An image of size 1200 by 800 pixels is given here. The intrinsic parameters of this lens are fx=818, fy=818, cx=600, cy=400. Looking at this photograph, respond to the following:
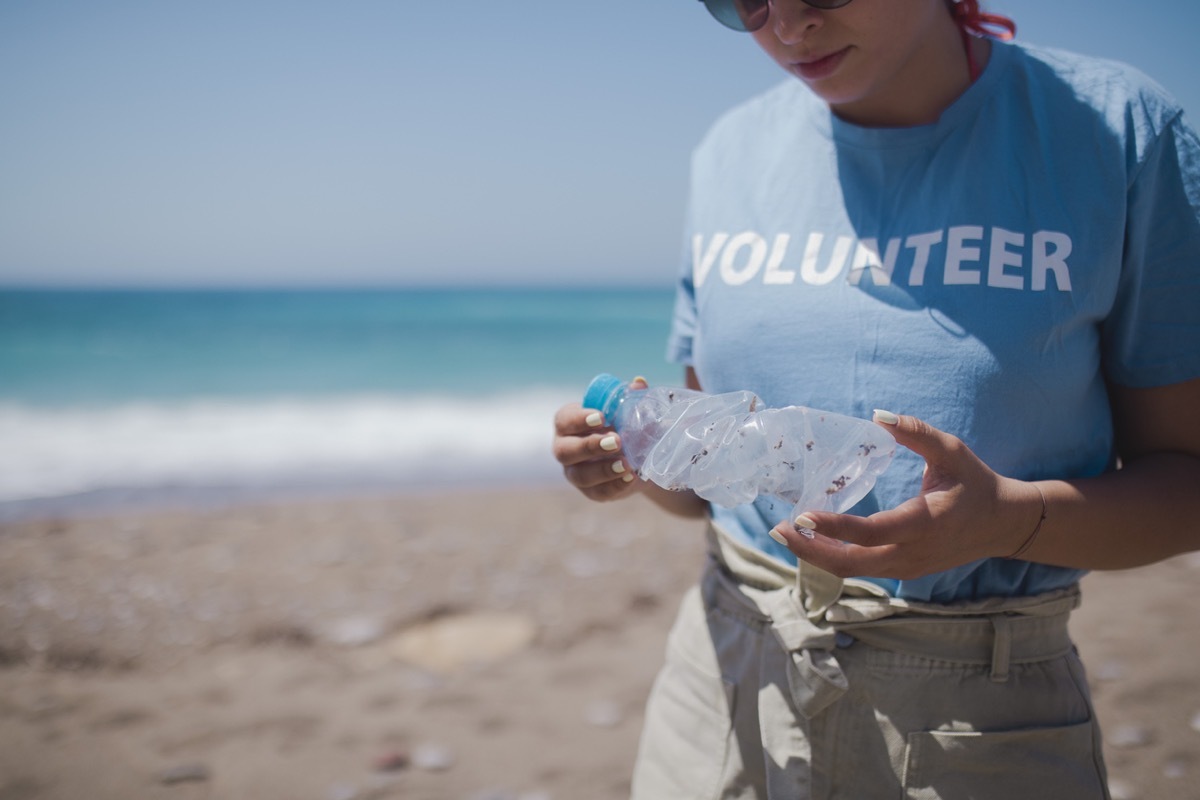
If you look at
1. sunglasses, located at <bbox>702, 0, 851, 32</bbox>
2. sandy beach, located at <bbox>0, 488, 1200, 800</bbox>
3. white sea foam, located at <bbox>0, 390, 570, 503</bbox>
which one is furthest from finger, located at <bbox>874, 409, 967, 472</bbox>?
white sea foam, located at <bbox>0, 390, 570, 503</bbox>

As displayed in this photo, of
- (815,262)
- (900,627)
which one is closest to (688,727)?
(900,627)

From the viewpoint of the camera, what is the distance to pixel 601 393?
4.83 ft

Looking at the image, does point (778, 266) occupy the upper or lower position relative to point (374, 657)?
upper

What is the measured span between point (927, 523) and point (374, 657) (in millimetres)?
3635

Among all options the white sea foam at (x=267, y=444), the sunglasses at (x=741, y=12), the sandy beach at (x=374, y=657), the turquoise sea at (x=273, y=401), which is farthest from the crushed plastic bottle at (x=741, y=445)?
the white sea foam at (x=267, y=444)

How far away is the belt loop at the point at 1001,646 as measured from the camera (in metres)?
1.29

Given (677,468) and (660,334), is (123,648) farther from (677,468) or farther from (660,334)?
(660,334)

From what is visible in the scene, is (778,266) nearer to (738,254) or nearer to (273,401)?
(738,254)

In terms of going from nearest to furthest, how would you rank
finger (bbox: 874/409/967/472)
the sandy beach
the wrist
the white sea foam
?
1. finger (bbox: 874/409/967/472)
2. the wrist
3. the sandy beach
4. the white sea foam

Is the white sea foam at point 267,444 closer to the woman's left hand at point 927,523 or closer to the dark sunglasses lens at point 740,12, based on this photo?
the dark sunglasses lens at point 740,12

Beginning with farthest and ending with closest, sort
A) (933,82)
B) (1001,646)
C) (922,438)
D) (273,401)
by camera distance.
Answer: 1. (273,401)
2. (933,82)
3. (1001,646)
4. (922,438)

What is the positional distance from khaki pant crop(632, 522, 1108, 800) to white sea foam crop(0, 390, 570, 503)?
6.85 m

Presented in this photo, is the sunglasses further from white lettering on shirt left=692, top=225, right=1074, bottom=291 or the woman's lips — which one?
white lettering on shirt left=692, top=225, right=1074, bottom=291

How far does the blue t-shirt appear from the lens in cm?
121
